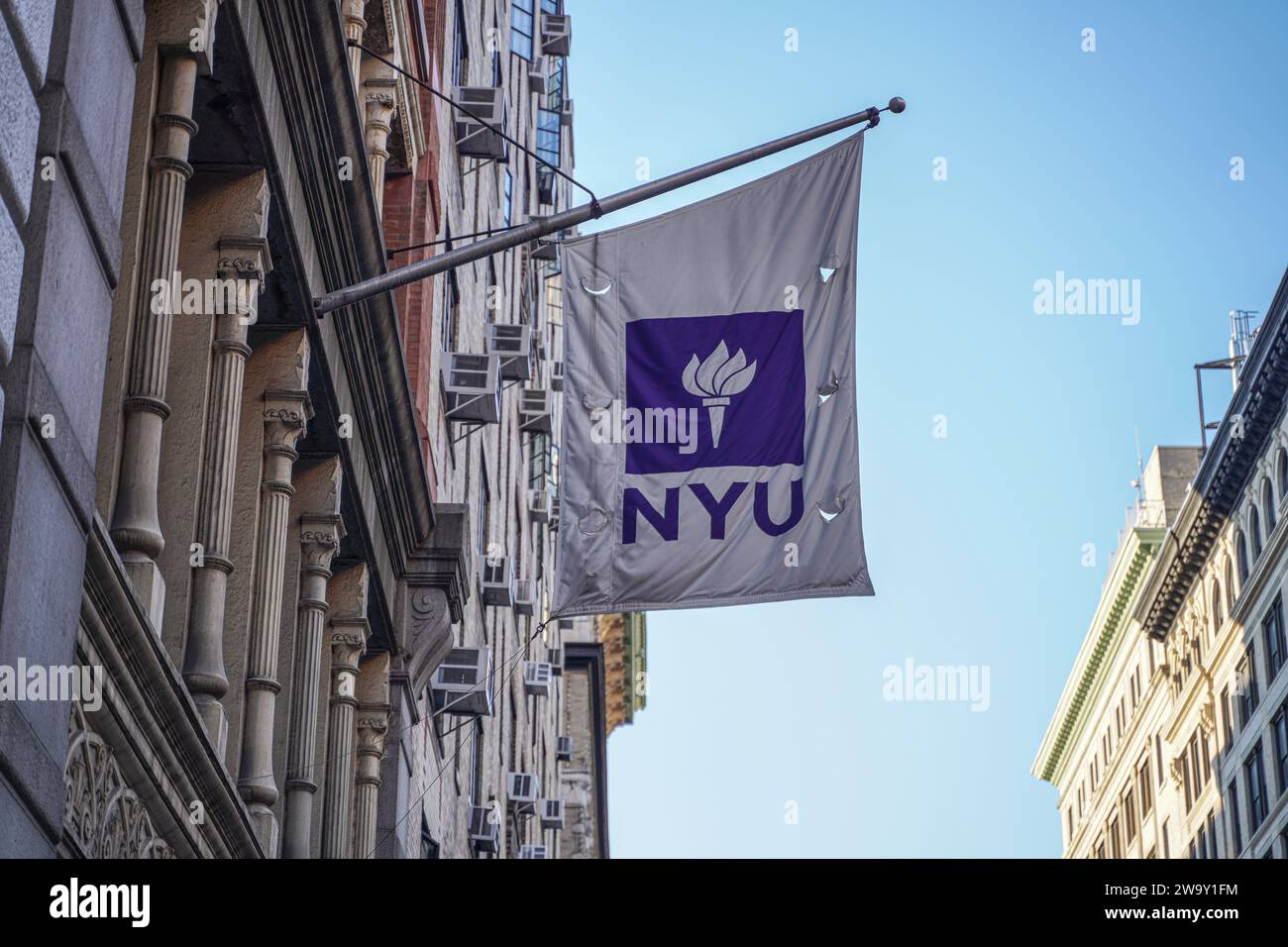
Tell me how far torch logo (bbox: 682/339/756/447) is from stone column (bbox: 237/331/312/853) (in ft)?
10.7

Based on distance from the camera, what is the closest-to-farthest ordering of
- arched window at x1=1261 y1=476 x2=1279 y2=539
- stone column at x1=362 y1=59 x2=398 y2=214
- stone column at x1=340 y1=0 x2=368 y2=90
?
stone column at x1=340 y1=0 x2=368 y2=90
stone column at x1=362 y1=59 x2=398 y2=214
arched window at x1=1261 y1=476 x2=1279 y2=539

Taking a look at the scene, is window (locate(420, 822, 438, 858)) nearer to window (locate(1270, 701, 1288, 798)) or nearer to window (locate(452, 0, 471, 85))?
window (locate(452, 0, 471, 85))

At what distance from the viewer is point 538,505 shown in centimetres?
4869

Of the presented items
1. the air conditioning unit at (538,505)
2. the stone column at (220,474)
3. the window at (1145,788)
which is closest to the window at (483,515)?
the air conditioning unit at (538,505)

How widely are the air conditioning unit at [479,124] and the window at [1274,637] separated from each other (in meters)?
44.8

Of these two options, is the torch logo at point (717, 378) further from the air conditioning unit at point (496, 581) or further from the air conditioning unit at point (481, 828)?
the air conditioning unit at point (481, 828)

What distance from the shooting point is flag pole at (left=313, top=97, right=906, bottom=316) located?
14812 millimetres

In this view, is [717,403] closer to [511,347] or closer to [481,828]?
[511,347]

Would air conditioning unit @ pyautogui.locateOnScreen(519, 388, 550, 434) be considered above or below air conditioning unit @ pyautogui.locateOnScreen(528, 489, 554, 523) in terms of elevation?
above

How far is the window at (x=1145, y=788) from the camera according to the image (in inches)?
3541

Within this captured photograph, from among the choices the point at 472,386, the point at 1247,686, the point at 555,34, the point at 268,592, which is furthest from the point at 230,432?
the point at 1247,686

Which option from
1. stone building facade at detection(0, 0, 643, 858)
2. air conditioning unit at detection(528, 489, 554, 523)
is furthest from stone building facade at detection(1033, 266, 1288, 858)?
stone building facade at detection(0, 0, 643, 858)

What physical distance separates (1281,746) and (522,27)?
37.8 meters
